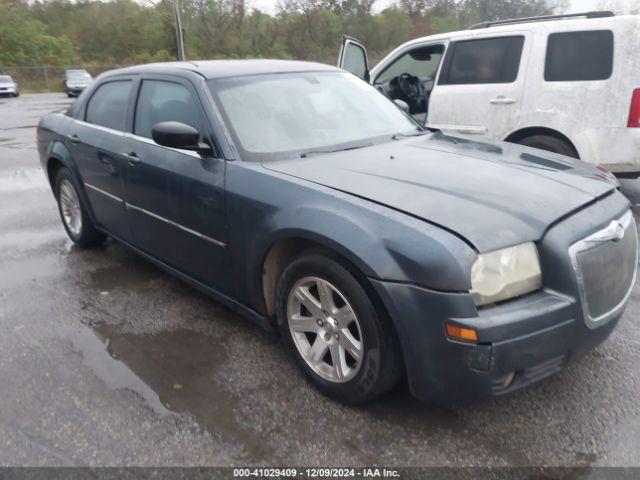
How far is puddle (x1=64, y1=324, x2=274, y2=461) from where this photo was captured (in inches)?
102

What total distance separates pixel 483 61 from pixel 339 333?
4.27 metres

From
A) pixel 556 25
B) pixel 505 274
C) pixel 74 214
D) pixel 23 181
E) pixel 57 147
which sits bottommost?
pixel 23 181

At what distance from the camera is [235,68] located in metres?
3.67

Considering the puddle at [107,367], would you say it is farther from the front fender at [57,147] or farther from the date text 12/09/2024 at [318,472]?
the front fender at [57,147]

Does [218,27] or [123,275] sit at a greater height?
[218,27]

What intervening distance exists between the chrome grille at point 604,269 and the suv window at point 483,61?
3396 millimetres

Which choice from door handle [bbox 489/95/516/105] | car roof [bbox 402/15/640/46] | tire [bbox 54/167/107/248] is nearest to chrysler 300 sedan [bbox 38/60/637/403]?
tire [bbox 54/167/107/248]

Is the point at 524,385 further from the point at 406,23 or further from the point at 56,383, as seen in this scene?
the point at 406,23

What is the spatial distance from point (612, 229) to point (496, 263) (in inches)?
28.3

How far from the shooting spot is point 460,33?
5988 millimetres

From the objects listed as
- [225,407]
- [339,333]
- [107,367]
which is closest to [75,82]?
[107,367]

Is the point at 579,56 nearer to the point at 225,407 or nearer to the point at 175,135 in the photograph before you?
the point at 175,135

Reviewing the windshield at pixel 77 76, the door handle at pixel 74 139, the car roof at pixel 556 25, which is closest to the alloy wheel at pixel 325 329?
the door handle at pixel 74 139

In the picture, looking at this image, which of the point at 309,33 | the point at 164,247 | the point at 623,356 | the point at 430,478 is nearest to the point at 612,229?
the point at 623,356
